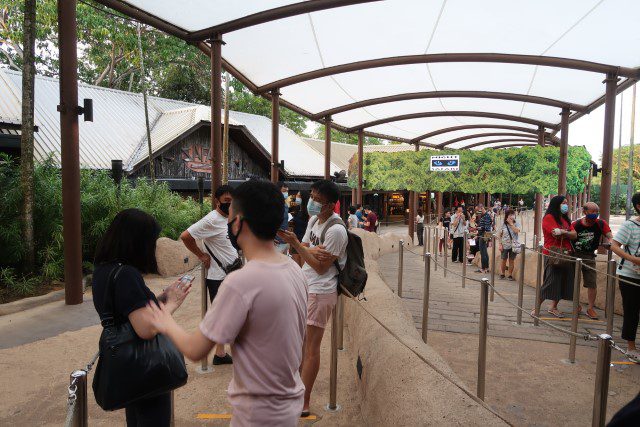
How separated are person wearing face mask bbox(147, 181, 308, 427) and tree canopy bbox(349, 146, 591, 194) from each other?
41.5ft

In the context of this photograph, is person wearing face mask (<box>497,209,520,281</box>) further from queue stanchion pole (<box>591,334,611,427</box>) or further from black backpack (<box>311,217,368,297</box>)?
queue stanchion pole (<box>591,334,611,427</box>)

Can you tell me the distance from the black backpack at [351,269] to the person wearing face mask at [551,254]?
3889 millimetres

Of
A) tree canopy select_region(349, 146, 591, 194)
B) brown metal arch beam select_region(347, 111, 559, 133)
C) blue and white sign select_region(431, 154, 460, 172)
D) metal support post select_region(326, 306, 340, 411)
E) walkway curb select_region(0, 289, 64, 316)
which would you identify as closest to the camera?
metal support post select_region(326, 306, 340, 411)

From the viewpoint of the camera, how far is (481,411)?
2.40 metres

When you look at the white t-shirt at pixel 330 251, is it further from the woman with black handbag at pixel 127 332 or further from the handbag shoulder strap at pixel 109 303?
the handbag shoulder strap at pixel 109 303

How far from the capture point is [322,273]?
11.2 ft

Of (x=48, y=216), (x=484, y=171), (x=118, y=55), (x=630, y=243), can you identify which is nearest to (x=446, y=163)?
(x=484, y=171)

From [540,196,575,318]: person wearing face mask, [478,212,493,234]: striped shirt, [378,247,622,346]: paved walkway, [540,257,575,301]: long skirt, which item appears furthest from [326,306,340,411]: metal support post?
[478,212,493,234]: striped shirt

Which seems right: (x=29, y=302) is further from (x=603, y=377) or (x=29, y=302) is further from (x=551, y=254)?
(x=551, y=254)

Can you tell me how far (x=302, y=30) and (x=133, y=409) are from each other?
24.0 feet

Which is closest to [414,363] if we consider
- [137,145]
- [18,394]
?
[18,394]

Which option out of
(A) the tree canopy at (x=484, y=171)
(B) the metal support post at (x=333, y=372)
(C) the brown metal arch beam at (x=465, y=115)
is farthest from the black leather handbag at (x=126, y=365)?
(C) the brown metal arch beam at (x=465, y=115)

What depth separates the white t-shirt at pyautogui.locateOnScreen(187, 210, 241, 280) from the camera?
4332 mm

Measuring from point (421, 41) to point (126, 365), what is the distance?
26.9ft
